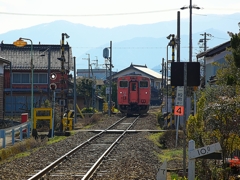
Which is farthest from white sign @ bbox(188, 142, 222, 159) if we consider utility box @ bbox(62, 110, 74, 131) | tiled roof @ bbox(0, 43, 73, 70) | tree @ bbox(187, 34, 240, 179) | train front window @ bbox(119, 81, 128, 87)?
tiled roof @ bbox(0, 43, 73, 70)

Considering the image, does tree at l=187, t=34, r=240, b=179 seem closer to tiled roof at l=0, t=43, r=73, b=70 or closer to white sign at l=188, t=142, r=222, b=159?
white sign at l=188, t=142, r=222, b=159

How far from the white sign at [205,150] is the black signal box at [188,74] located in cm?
198

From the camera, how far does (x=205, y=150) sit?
768 centimetres

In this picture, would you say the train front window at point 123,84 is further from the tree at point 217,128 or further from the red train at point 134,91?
the tree at point 217,128

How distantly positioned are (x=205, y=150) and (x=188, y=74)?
216 cm

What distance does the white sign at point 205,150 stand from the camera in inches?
297

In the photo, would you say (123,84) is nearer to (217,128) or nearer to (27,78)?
(27,78)

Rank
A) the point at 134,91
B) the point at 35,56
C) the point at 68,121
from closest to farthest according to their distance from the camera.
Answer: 1. the point at 68,121
2. the point at 134,91
3. the point at 35,56

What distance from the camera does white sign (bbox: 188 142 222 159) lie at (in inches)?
297

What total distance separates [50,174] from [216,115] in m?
4.12

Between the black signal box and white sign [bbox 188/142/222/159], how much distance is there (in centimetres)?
198

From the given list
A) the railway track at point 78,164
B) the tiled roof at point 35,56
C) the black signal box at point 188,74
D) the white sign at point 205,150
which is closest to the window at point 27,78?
the tiled roof at point 35,56

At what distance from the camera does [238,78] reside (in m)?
10.4

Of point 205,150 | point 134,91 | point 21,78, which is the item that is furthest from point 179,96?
point 21,78
